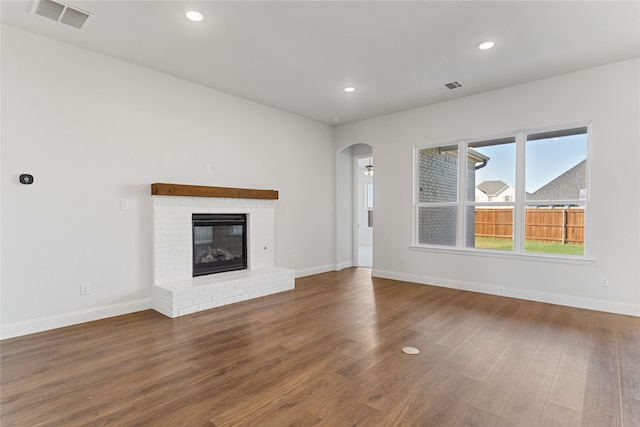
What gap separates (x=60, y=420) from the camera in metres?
1.84

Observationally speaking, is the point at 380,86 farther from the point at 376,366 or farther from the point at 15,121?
the point at 15,121

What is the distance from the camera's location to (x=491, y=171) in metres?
4.79

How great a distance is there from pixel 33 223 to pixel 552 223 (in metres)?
6.02

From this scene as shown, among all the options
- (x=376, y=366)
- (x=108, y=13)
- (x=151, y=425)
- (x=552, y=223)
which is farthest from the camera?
(x=552, y=223)

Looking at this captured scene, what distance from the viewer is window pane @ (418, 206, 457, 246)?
5148 mm

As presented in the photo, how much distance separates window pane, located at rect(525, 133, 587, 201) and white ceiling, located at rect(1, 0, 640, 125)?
35.2 inches

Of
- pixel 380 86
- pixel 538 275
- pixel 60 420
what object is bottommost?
pixel 60 420

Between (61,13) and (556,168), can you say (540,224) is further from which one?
(61,13)

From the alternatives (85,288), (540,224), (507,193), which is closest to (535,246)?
(540,224)

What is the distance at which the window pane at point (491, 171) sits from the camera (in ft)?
15.1

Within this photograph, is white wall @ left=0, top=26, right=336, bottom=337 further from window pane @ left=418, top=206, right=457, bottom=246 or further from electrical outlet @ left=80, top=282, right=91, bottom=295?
window pane @ left=418, top=206, right=457, bottom=246

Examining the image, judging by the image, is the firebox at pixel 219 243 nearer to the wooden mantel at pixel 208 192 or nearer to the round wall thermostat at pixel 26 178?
the wooden mantel at pixel 208 192

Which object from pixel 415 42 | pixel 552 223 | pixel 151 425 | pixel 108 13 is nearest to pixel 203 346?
pixel 151 425

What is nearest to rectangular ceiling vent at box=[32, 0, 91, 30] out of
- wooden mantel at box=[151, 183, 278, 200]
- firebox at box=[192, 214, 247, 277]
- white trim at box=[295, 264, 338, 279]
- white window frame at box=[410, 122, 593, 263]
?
wooden mantel at box=[151, 183, 278, 200]
